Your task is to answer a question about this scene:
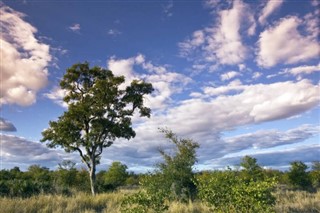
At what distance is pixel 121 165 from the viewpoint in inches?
2146

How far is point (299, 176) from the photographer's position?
1313 inches

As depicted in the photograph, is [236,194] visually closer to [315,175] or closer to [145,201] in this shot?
[145,201]

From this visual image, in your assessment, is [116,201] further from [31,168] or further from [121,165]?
[31,168]

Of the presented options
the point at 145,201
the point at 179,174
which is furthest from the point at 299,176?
the point at 145,201

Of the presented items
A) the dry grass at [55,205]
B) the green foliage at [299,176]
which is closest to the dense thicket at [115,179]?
the green foliage at [299,176]

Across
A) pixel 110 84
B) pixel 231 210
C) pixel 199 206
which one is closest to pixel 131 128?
pixel 110 84

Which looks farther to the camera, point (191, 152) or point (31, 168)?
point (31, 168)

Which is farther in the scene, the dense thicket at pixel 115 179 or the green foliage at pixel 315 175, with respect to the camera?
the green foliage at pixel 315 175

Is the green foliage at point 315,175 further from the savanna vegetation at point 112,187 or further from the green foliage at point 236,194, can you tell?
the green foliage at point 236,194

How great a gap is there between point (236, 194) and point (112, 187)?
26672mm

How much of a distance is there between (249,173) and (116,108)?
44.7 feet

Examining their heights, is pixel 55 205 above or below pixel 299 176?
below

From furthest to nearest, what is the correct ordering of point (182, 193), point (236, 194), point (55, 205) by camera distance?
point (182, 193), point (55, 205), point (236, 194)

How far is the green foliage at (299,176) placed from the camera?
3334cm
